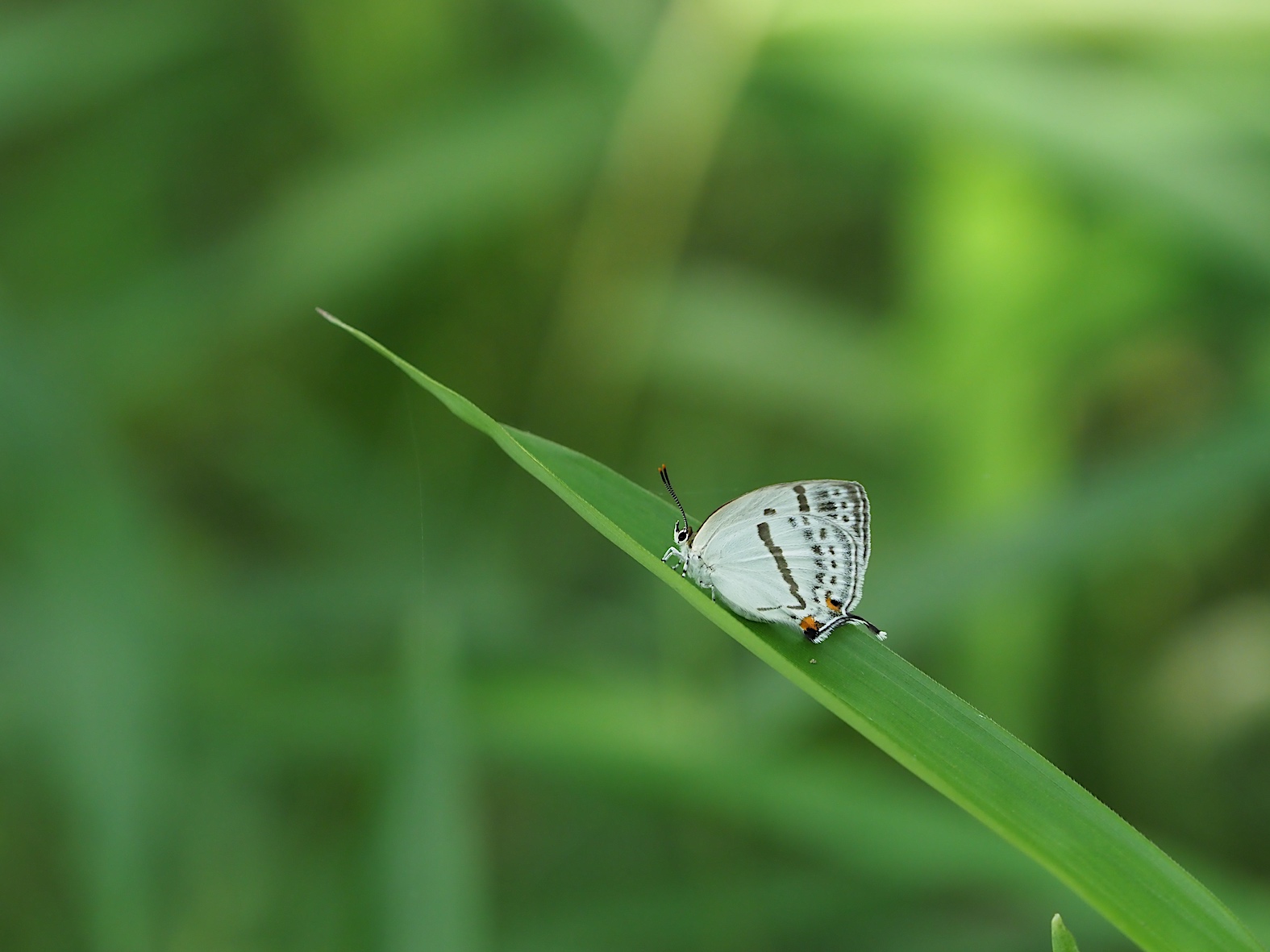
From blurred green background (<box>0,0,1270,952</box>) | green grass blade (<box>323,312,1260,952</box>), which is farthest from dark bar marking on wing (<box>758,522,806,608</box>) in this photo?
blurred green background (<box>0,0,1270,952</box>)

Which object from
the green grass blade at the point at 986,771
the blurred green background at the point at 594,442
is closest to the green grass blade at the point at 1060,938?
the green grass blade at the point at 986,771

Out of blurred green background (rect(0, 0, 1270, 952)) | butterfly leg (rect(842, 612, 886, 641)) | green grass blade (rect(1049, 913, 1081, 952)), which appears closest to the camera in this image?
green grass blade (rect(1049, 913, 1081, 952))

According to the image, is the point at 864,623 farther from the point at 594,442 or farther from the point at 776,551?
the point at 594,442

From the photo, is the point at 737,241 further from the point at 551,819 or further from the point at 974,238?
the point at 551,819

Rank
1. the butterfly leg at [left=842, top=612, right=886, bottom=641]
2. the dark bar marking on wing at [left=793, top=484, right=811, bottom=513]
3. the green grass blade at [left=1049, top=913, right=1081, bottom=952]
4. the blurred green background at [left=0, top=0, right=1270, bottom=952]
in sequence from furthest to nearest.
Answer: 1. the blurred green background at [left=0, top=0, right=1270, bottom=952]
2. the dark bar marking on wing at [left=793, top=484, right=811, bottom=513]
3. the butterfly leg at [left=842, top=612, right=886, bottom=641]
4. the green grass blade at [left=1049, top=913, right=1081, bottom=952]

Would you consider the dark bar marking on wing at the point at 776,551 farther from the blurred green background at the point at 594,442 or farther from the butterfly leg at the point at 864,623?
the blurred green background at the point at 594,442

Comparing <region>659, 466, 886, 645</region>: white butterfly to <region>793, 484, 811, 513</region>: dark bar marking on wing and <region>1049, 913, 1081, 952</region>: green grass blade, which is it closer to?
<region>793, 484, 811, 513</region>: dark bar marking on wing

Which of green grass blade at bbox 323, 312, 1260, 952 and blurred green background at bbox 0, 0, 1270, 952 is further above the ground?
blurred green background at bbox 0, 0, 1270, 952
